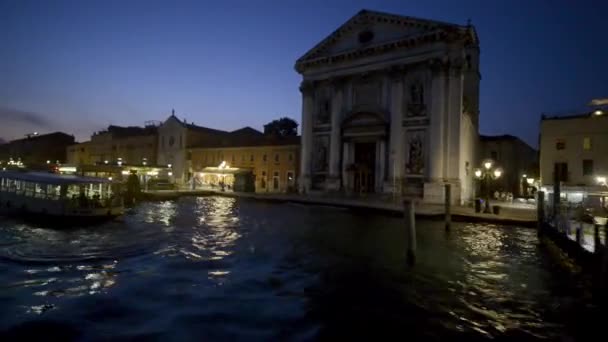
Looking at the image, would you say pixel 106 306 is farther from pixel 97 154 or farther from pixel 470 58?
pixel 97 154

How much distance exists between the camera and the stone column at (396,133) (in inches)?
1294

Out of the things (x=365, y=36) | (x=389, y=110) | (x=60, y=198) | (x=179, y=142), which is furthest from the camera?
(x=179, y=142)

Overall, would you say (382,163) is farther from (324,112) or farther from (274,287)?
(274,287)

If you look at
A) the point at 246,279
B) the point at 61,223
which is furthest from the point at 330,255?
the point at 61,223

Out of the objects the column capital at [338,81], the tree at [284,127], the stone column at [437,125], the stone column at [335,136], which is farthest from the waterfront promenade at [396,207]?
the tree at [284,127]

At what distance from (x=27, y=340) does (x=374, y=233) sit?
46.9ft

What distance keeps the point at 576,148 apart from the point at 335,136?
1968cm

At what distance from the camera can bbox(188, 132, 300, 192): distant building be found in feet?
139

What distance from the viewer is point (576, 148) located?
92.0 ft

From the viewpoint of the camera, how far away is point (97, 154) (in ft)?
200

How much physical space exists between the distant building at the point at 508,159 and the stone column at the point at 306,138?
19.5 m

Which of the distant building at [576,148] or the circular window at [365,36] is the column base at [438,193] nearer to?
the distant building at [576,148]

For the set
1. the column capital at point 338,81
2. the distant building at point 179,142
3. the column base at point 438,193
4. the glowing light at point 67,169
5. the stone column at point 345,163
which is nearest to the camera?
the column base at point 438,193

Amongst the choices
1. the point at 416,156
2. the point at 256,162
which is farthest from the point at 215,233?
the point at 256,162
